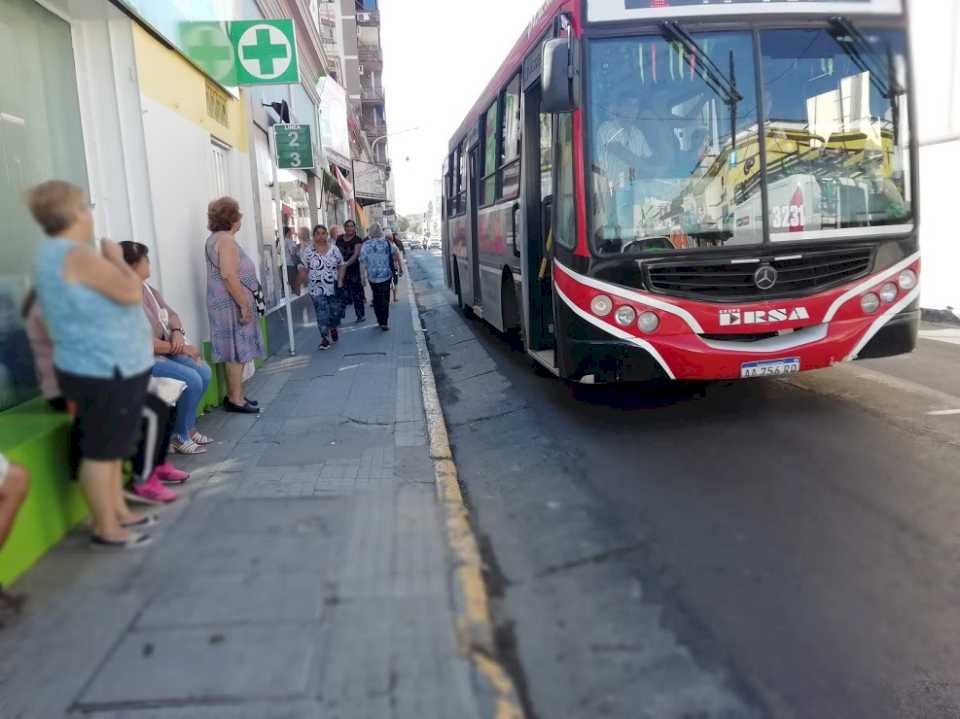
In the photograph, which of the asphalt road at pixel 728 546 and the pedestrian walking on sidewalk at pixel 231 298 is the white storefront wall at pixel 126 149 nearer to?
the pedestrian walking on sidewalk at pixel 231 298

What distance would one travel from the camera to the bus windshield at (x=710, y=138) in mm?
5688

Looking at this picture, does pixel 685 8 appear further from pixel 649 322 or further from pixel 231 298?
pixel 231 298

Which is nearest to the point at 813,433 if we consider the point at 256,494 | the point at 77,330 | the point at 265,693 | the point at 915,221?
the point at 915,221

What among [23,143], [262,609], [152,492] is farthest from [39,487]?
[23,143]

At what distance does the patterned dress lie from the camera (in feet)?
22.2

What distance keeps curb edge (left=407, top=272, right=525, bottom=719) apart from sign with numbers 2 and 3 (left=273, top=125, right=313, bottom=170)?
21.4ft

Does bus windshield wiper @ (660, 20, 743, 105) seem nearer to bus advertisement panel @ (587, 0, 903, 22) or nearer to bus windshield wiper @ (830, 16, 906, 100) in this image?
bus advertisement panel @ (587, 0, 903, 22)

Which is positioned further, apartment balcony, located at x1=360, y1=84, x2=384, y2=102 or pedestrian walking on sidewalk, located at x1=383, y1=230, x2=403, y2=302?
apartment balcony, located at x1=360, y1=84, x2=384, y2=102

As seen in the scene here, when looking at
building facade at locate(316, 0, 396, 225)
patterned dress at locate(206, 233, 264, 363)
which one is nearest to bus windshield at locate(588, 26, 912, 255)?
patterned dress at locate(206, 233, 264, 363)

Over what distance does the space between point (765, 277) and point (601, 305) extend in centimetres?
116

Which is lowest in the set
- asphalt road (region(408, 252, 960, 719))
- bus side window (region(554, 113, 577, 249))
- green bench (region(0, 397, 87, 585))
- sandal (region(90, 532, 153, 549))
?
asphalt road (region(408, 252, 960, 719))

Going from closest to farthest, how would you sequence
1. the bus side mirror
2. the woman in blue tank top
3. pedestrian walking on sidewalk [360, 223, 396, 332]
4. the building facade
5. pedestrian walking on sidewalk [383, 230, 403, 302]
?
the woman in blue tank top, the bus side mirror, pedestrian walking on sidewalk [360, 223, 396, 332], pedestrian walking on sidewalk [383, 230, 403, 302], the building facade

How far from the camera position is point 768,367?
574 centimetres

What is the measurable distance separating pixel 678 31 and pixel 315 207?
1694 centimetres
